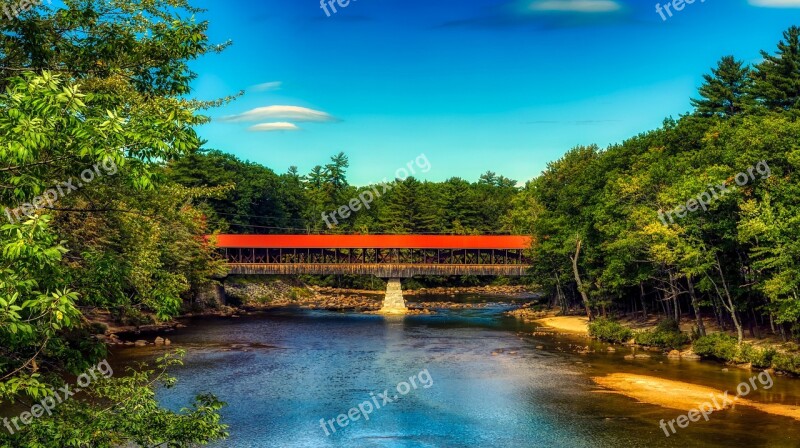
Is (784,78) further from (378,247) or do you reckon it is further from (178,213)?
(178,213)

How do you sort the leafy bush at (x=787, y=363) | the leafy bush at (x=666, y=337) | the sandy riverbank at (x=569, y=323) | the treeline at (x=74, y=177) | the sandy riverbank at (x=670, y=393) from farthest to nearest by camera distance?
the sandy riverbank at (x=569, y=323) → the leafy bush at (x=666, y=337) → the leafy bush at (x=787, y=363) → the sandy riverbank at (x=670, y=393) → the treeline at (x=74, y=177)

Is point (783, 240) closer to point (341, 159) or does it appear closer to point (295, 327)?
point (295, 327)

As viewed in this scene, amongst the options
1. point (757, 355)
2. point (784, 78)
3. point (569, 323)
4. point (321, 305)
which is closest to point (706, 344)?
point (757, 355)

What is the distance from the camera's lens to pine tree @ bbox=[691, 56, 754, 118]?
57188 millimetres

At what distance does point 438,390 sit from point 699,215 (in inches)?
670

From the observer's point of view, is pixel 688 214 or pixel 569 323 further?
pixel 569 323

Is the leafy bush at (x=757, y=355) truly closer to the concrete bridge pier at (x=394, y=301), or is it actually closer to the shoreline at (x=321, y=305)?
the shoreline at (x=321, y=305)

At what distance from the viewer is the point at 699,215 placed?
35219mm

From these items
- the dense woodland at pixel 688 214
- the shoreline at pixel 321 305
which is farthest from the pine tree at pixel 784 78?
the shoreline at pixel 321 305

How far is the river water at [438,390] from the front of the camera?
73.7 feet

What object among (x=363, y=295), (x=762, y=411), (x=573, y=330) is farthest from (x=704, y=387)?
(x=363, y=295)

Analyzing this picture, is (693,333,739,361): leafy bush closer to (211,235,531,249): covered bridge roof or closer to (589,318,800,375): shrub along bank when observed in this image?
(589,318,800,375): shrub along bank

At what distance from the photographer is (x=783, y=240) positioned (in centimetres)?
3044

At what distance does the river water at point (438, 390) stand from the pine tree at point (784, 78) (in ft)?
79.3
